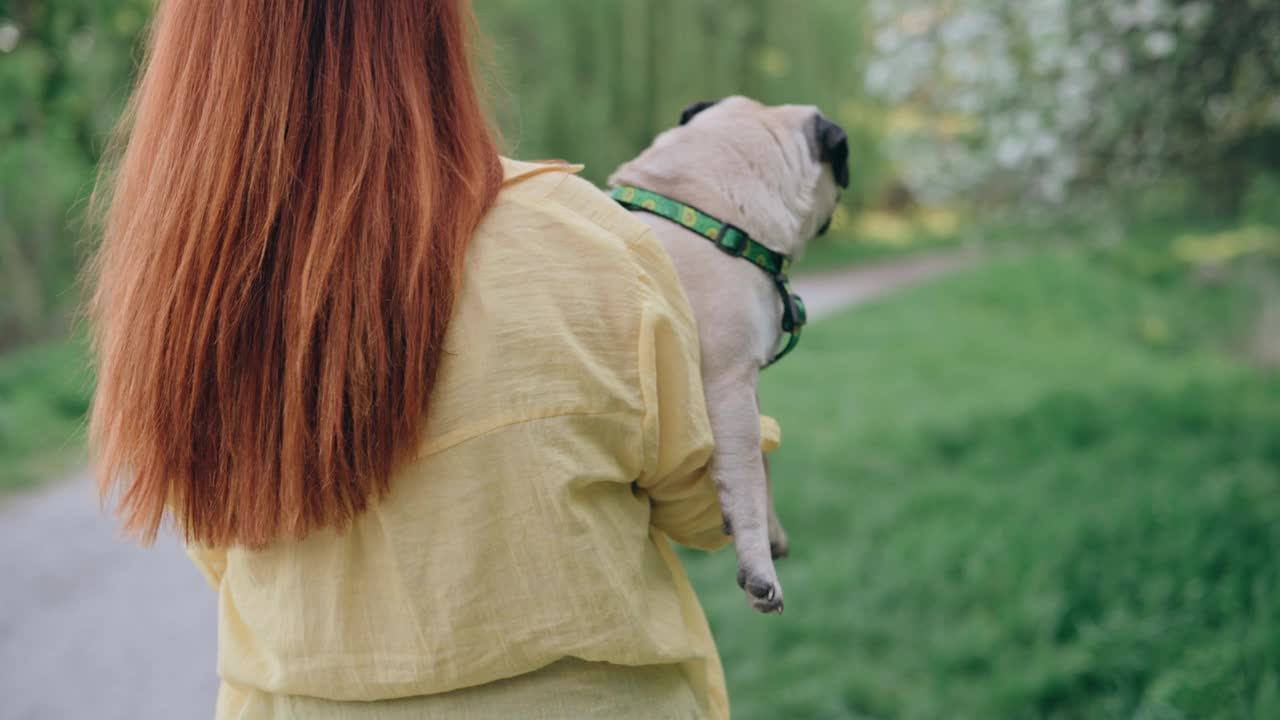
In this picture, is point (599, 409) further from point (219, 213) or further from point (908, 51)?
point (908, 51)

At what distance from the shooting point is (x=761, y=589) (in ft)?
4.88

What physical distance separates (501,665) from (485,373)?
0.36m

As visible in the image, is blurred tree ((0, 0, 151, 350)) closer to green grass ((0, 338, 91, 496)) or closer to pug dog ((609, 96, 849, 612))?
green grass ((0, 338, 91, 496))

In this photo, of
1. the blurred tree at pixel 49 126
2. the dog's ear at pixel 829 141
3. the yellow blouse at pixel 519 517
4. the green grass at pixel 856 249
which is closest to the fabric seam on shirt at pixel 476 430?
the yellow blouse at pixel 519 517

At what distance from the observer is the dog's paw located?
58.3 inches

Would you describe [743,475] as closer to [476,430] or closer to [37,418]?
[476,430]

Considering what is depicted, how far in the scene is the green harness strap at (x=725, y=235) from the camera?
1525mm

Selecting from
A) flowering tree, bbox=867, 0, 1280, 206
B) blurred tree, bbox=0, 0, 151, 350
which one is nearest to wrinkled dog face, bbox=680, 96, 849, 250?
blurred tree, bbox=0, 0, 151, 350

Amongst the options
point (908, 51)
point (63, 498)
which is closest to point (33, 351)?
point (63, 498)

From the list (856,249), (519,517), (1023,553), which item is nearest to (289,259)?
(519,517)

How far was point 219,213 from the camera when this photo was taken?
125 cm

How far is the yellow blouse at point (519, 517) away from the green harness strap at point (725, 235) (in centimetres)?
17

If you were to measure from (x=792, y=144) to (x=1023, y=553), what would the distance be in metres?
3.56

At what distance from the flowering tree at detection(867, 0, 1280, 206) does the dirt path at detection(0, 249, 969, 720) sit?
422 centimetres
